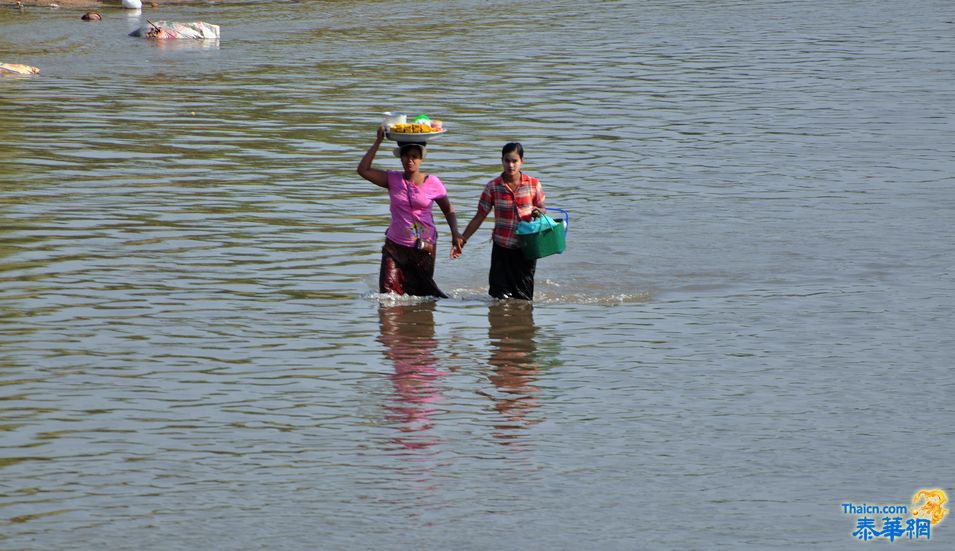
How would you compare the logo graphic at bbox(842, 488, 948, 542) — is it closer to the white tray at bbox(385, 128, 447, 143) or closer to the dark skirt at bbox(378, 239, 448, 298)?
the white tray at bbox(385, 128, 447, 143)

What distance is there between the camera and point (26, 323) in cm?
1111

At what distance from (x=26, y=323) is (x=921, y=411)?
5.97 m

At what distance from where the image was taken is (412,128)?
11.1 metres

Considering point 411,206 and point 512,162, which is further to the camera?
point 411,206

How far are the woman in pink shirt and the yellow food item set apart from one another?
0.15 m

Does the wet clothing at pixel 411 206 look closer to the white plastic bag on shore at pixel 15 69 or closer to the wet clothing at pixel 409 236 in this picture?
the wet clothing at pixel 409 236

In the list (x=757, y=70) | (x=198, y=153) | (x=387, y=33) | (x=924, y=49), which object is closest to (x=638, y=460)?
(x=198, y=153)

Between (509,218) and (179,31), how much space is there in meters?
21.6

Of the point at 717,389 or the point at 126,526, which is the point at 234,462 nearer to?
the point at 126,526

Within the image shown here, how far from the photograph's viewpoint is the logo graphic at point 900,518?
7.40 metres

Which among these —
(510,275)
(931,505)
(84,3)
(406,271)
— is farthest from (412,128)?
(84,3)

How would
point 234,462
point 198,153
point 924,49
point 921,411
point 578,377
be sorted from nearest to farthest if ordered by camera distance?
point 234,462 → point 921,411 → point 578,377 → point 198,153 → point 924,49

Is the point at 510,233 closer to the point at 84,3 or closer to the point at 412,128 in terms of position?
the point at 412,128

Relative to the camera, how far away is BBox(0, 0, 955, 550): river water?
7750mm
